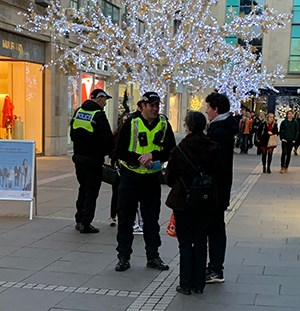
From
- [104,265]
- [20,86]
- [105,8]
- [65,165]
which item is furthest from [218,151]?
[105,8]

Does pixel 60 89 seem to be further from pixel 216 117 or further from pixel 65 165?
pixel 216 117

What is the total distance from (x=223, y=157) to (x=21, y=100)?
13.3 metres

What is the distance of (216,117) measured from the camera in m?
5.00

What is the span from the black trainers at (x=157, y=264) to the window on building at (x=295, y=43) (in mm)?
38599

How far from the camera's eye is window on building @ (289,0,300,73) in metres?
41.2

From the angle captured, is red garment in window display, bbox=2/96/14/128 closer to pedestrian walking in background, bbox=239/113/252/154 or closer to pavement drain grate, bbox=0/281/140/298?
pedestrian walking in background, bbox=239/113/252/154

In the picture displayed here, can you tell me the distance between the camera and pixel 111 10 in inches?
896

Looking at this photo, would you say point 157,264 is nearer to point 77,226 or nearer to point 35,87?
point 77,226

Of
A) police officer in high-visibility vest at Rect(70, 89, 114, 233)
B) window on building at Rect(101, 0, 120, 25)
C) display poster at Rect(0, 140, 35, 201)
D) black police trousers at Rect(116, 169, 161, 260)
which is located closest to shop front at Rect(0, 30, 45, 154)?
window on building at Rect(101, 0, 120, 25)

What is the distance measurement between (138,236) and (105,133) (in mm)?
1462

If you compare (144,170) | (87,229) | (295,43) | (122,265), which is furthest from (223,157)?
(295,43)

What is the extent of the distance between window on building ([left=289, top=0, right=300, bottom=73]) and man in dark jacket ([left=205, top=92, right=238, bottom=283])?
127 ft

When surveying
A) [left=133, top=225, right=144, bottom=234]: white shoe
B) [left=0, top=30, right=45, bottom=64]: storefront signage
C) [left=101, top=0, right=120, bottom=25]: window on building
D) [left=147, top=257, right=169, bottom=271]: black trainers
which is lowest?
[left=133, top=225, right=144, bottom=234]: white shoe

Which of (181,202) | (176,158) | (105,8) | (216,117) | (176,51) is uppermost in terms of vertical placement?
(105,8)
